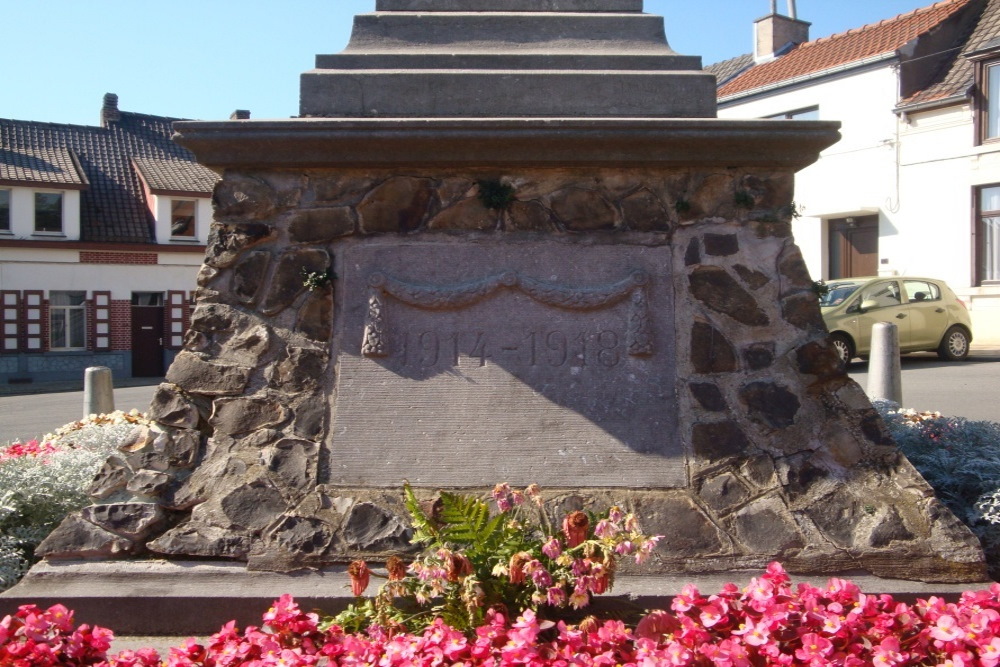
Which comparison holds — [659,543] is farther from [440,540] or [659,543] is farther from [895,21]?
[895,21]

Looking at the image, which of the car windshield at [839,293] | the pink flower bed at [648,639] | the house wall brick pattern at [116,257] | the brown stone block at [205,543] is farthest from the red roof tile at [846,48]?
the brown stone block at [205,543]

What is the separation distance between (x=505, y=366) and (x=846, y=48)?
22.4 metres

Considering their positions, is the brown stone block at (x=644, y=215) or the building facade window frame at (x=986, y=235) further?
the building facade window frame at (x=986, y=235)

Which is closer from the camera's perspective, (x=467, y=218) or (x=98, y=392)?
(x=467, y=218)

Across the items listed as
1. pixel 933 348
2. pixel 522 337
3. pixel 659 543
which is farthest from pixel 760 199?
pixel 933 348

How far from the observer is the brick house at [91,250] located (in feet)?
86.5

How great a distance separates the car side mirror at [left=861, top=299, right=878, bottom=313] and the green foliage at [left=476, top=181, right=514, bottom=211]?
1272 cm

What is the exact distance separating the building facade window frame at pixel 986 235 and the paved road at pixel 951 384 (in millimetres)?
3351

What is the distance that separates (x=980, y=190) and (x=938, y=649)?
19.8 metres

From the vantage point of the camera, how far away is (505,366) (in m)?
3.84

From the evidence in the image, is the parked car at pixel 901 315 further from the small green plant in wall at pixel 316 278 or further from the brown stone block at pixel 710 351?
the small green plant in wall at pixel 316 278

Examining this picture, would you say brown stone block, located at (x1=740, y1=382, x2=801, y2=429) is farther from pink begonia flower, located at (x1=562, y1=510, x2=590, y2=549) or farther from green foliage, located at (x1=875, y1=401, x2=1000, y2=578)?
pink begonia flower, located at (x1=562, y1=510, x2=590, y2=549)

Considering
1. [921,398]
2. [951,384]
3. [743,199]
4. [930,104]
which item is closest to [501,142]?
[743,199]

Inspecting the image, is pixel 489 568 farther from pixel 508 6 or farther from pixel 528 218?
pixel 508 6
